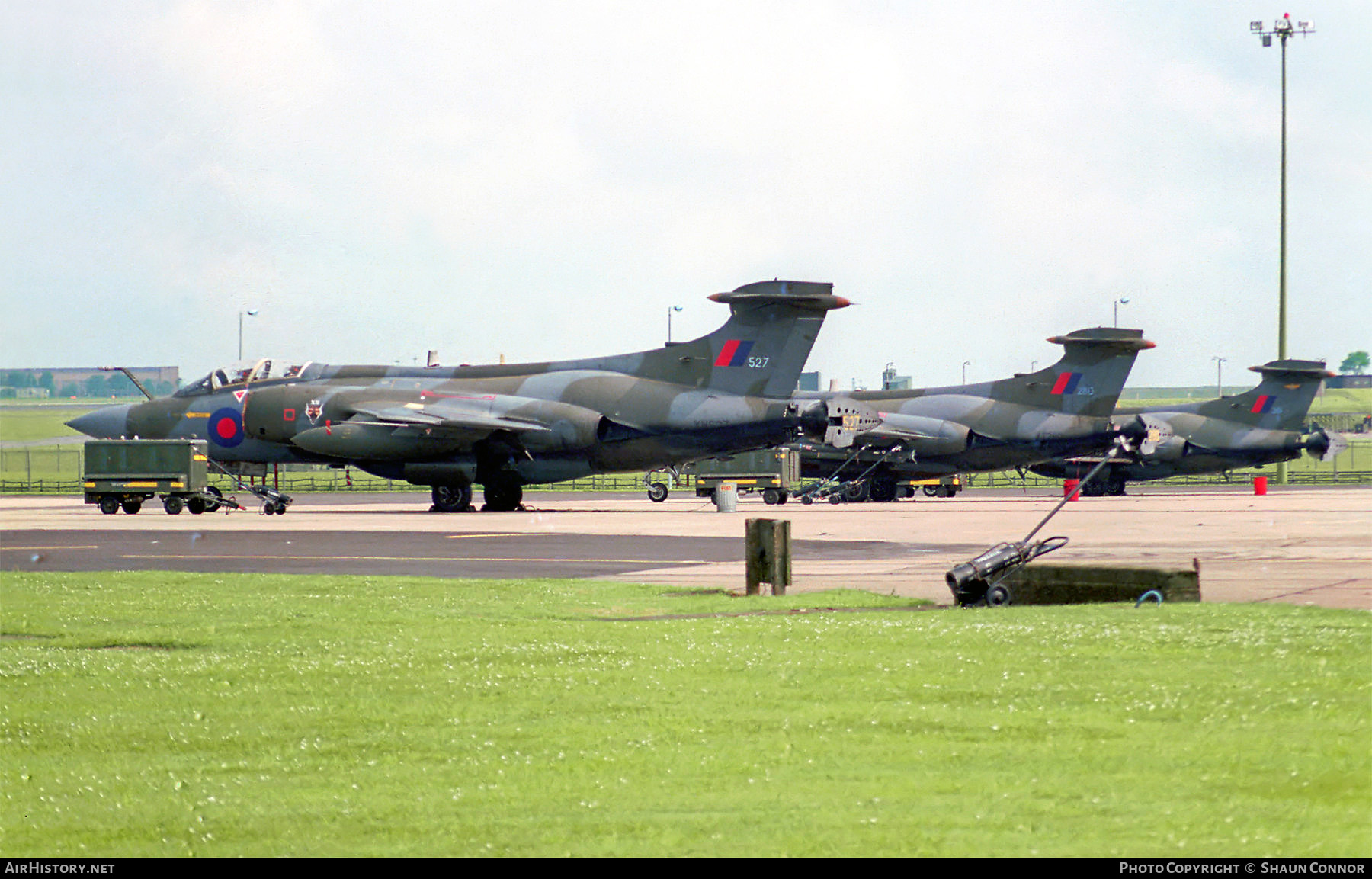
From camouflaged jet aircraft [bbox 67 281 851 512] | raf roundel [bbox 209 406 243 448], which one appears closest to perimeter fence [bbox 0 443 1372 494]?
raf roundel [bbox 209 406 243 448]

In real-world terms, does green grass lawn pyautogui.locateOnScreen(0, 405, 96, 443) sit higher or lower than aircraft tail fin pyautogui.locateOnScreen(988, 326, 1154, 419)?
lower

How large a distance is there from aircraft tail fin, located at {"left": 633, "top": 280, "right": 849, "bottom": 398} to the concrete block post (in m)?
22.8

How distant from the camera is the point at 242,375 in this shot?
1689 inches

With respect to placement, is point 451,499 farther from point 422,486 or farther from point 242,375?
point 422,486

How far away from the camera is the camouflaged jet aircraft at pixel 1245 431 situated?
55.8 m

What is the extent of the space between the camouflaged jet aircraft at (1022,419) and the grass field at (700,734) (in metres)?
37.5

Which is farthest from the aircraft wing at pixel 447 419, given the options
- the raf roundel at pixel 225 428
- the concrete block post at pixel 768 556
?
the concrete block post at pixel 768 556

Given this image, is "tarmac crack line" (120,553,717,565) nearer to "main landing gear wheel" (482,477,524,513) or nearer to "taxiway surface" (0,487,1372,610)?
"taxiway surface" (0,487,1372,610)

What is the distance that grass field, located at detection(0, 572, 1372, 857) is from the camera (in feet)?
19.0

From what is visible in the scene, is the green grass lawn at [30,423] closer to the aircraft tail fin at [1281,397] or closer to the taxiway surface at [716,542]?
the taxiway surface at [716,542]

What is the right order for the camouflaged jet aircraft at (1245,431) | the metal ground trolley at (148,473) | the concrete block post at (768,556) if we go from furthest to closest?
the camouflaged jet aircraft at (1245,431)
the metal ground trolley at (148,473)
the concrete block post at (768,556)

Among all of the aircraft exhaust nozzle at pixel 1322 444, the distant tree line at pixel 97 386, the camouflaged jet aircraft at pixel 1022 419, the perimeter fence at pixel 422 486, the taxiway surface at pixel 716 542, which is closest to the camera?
the taxiway surface at pixel 716 542

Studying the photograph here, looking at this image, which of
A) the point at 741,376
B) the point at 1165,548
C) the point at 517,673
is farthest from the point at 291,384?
the point at 517,673
